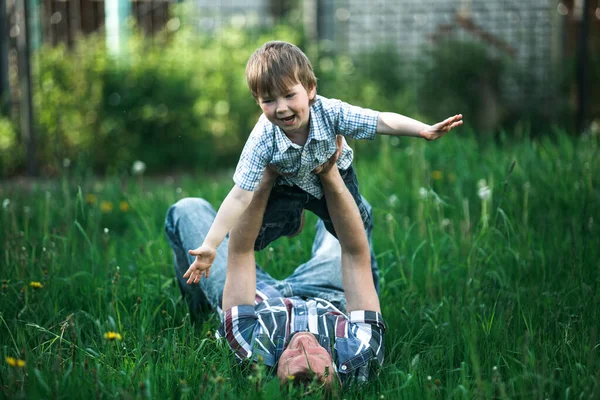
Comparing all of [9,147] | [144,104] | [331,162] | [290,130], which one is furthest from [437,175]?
[9,147]

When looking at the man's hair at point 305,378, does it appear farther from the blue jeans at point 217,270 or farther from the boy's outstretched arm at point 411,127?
the boy's outstretched arm at point 411,127

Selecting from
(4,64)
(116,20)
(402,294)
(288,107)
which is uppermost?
(116,20)

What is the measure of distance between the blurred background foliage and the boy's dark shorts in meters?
3.05

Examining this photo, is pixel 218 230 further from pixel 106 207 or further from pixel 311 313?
pixel 106 207

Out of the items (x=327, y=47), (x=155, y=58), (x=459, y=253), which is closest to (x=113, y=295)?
(x=459, y=253)

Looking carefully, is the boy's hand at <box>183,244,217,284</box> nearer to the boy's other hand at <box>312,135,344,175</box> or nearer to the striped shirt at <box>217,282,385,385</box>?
the striped shirt at <box>217,282,385,385</box>

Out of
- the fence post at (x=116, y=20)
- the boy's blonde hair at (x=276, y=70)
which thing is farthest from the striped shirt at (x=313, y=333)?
the fence post at (x=116, y=20)

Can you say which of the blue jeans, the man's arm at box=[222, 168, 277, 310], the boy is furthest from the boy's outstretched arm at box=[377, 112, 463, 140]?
the blue jeans

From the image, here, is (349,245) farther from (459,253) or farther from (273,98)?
(459,253)

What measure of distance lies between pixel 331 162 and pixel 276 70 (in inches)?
13.5

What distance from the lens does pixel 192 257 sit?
2652mm

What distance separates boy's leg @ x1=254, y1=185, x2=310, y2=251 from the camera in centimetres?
237

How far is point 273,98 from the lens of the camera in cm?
206

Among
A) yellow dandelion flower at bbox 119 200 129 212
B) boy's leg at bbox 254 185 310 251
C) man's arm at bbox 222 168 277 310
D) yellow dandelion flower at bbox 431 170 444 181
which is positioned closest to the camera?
man's arm at bbox 222 168 277 310
